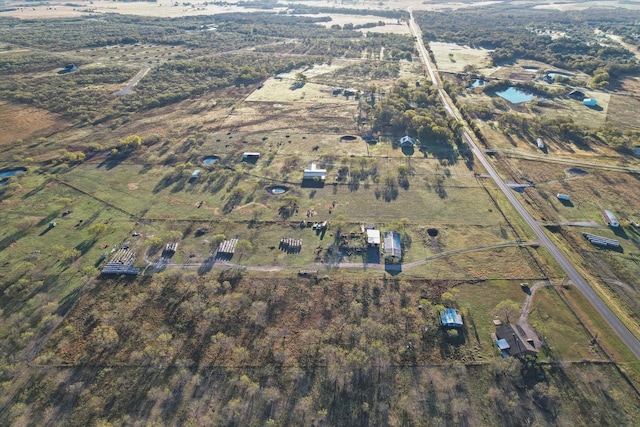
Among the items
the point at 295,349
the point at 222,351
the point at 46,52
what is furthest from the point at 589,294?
the point at 46,52

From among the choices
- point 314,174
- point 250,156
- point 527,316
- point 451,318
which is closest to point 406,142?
point 314,174

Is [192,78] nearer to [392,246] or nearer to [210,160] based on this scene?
[210,160]

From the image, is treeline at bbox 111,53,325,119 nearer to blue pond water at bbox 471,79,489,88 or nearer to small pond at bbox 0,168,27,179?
small pond at bbox 0,168,27,179

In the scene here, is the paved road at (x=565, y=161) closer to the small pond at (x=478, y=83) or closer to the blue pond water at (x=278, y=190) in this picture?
the blue pond water at (x=278, y=190)

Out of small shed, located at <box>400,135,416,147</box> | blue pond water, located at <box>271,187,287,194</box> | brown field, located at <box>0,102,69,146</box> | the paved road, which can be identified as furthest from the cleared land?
small shed, located at <box>400,135,416,147</box>

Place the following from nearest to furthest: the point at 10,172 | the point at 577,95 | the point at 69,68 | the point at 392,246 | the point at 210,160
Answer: the point at 392,246 → the point at 10,172 → the point at 210,160 → the point at 577,95 → the point at 69,68
